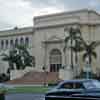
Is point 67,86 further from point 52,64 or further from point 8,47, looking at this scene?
point 8,47

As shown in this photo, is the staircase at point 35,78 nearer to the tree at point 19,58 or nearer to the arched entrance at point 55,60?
the tree at point 19,58

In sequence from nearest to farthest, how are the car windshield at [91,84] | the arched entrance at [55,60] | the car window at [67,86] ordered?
the car windshield at [91,84]
the car window at [67,86]
the arched entrance at [55,60]

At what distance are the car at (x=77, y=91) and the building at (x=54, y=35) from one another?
63489mm

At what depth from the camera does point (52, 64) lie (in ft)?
284

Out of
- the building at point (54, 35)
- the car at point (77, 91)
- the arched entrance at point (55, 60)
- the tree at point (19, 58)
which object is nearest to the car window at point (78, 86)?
the car at point (77, 91)

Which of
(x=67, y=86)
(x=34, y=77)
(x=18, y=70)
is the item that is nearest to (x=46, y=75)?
(x=34, y=77)

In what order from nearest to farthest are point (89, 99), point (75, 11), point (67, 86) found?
point (89, 99)
point (67, 86)
point (75, 11)

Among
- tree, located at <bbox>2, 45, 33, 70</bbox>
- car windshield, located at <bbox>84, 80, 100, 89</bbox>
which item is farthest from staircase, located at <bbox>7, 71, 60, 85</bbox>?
car windshield, located at <bbox>84, 80, 100, 89</bbox>

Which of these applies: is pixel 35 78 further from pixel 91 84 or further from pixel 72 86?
pixel 91 84

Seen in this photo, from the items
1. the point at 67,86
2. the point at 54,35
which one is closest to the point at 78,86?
the point at 67,86

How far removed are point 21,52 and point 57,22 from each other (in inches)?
455

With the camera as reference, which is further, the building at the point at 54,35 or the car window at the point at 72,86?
the building at the point at 54,35

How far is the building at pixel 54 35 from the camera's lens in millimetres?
83125

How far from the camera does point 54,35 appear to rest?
86.2 metres
